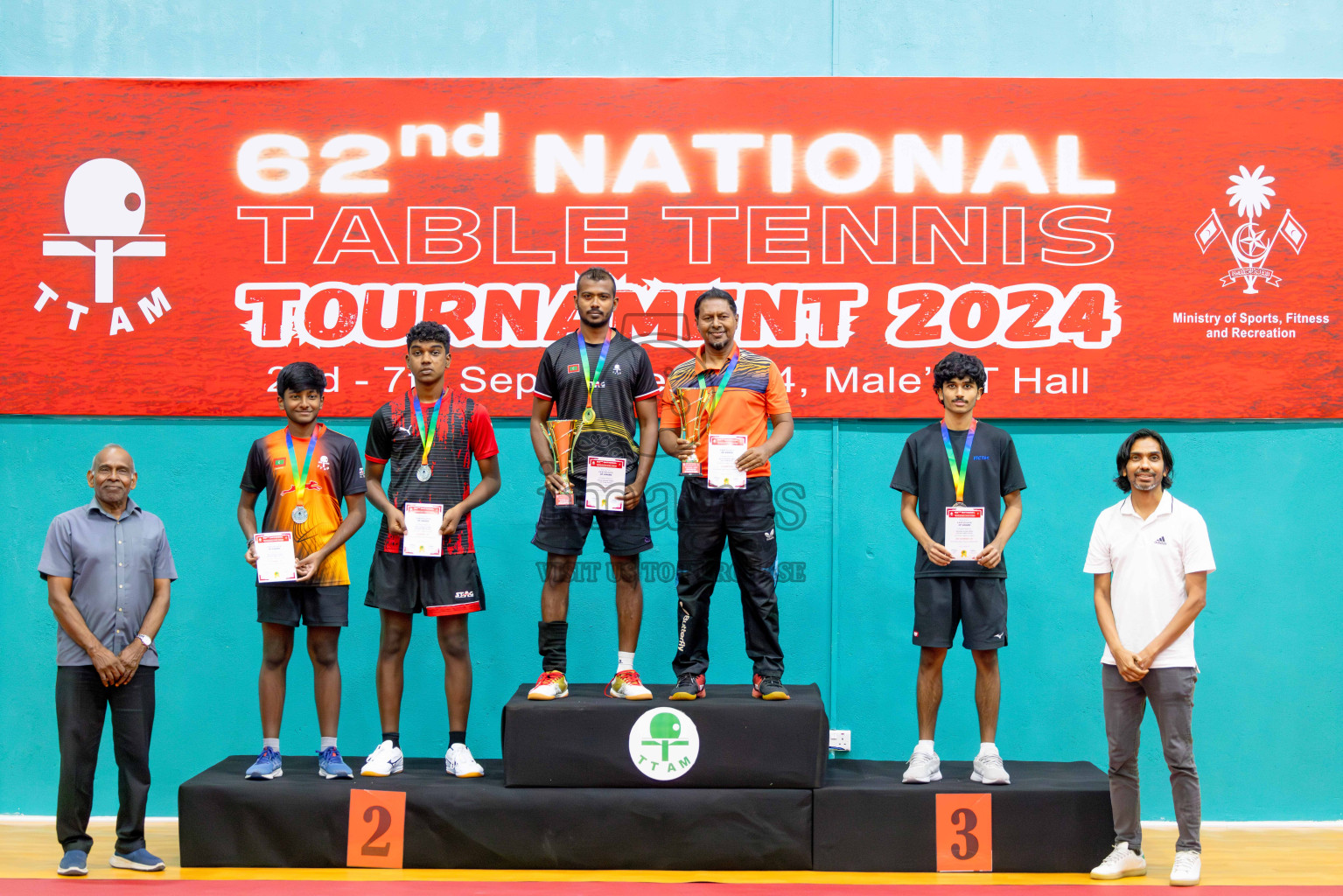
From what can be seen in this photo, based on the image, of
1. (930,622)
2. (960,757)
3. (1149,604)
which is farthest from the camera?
(960,757)

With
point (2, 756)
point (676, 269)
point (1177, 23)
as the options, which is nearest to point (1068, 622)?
point (676, 269)

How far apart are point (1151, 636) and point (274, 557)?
117 inches

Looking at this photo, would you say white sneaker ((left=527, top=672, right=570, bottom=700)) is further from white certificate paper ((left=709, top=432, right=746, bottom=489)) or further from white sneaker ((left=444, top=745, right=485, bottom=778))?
white certificate paper ((left=709, top=432, right=746, bottom=489))

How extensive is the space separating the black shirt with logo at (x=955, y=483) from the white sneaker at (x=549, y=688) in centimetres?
134

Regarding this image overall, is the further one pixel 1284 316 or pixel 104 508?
pixel 1284 316

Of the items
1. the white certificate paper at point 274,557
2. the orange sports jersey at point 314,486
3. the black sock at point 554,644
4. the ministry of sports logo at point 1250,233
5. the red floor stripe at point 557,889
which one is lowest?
the red floor stripe at point 557,889

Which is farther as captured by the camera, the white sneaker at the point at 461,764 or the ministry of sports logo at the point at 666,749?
the white sneaker at the point at 461,764

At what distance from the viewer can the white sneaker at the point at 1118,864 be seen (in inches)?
140

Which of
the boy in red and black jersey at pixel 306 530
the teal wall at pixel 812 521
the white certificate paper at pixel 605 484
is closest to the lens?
the white certificate paper at pixel 605 484

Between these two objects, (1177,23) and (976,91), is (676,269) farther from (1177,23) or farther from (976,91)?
(1177,23)

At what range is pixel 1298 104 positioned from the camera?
15.0 ft

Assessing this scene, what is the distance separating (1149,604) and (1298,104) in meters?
2.51

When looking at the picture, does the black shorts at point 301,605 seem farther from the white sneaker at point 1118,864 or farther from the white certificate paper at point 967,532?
the white sneaker at point 1118,864

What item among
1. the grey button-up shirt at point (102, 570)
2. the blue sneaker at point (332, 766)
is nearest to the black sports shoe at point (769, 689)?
the blue sneaker at point (332, 766)
